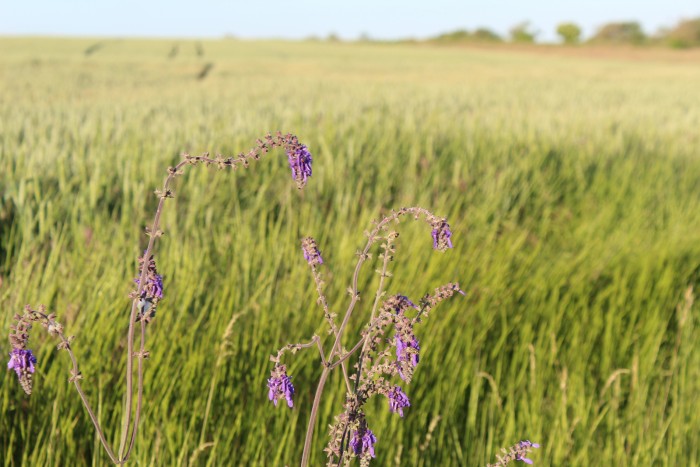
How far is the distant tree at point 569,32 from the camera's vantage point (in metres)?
49.9

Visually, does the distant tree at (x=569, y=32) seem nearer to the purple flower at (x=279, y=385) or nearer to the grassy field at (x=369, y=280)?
the grassy field at (x=369, y=280)

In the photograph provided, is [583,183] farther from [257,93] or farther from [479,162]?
[257,93]

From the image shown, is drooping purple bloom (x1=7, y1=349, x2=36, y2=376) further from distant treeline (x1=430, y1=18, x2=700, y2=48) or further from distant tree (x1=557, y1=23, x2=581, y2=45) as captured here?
distant tree (x1=557, y1=23, x2=581, y2=45)

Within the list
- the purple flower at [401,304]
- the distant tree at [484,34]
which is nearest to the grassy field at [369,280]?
the purple flower at [401,304]

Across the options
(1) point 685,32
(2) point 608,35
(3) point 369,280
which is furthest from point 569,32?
(3) point 369,280

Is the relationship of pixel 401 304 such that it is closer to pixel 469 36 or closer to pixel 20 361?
pixel 20 361

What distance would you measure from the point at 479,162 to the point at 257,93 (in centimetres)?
370

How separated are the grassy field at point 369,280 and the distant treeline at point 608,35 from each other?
35.9m

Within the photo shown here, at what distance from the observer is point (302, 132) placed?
131 inches

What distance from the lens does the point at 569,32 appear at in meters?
50.1

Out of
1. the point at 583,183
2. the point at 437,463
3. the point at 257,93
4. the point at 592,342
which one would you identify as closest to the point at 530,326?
the point at 592,342

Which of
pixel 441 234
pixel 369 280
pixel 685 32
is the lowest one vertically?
pixel 369 280

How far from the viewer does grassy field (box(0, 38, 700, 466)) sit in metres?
1.48

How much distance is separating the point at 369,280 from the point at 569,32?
52169mm
